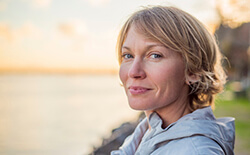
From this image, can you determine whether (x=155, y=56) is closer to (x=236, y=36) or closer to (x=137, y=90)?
(x=137, y=90)

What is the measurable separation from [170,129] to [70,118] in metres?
21.7

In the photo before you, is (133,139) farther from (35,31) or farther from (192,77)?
(35,31)

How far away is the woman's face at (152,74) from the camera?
1829mm

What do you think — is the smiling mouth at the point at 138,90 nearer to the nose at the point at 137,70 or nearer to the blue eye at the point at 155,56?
the nose at the point at 137,70

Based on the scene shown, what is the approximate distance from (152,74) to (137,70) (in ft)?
0.32

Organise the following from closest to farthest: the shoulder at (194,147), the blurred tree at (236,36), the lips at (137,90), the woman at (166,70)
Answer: the shoulder at (194,147) < the woman at (166,70) < the lips at (137,90) < the blurred tree at (236,36)

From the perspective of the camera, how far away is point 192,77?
6.50ft

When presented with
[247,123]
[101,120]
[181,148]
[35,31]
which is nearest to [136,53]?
[181,148]

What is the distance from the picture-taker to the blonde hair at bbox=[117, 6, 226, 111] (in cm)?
182

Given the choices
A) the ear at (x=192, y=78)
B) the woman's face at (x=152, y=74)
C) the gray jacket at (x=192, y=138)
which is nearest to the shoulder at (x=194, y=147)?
the gray jacket at (x=192, y=138)

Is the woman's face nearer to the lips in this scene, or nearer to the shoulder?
the lips

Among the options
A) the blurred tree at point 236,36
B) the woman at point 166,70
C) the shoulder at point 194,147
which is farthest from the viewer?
the blurred tree at point 236,36

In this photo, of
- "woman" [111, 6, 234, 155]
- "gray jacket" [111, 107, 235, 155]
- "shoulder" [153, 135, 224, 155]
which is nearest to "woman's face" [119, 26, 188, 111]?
"woman" [111, 6, 234, 155]

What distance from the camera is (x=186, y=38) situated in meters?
1.84
